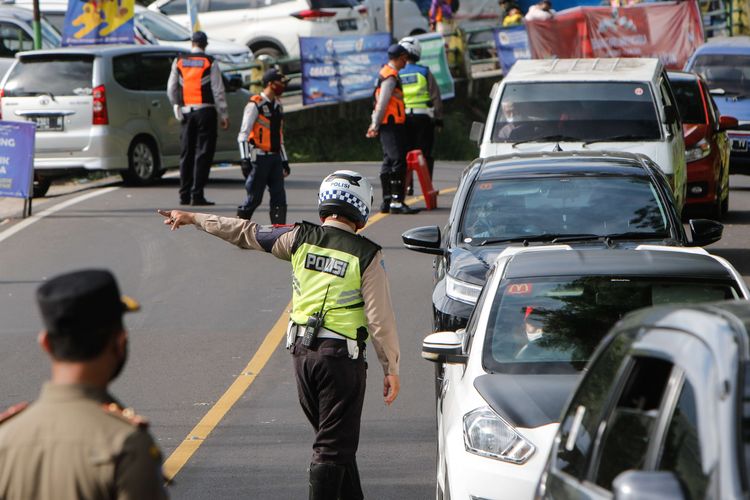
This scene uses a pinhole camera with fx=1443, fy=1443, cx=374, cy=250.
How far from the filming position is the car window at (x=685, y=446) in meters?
3.22

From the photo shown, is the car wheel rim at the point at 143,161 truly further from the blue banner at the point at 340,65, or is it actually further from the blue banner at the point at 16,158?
the blue banner at the point at 340,65

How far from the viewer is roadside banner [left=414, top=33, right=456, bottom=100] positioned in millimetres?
29406

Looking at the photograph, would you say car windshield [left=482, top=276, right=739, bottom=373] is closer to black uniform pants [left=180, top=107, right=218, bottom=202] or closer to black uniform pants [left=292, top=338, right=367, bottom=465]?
black uniform pants [left=292, top=338, right=367, bottom=465]

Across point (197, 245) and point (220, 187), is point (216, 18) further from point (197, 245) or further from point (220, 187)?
point (197, 245)

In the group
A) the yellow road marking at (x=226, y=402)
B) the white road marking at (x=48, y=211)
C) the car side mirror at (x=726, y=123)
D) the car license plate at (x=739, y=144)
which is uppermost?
the car side mirror at (x=726, y=123)

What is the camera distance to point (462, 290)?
8.91 meters

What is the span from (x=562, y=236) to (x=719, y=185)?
824 cm

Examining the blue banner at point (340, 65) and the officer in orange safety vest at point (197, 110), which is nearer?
the officer in orange safety vest at point (197, 110)

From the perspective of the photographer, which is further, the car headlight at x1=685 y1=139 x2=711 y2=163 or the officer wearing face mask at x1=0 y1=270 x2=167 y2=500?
the car headlight at x1=685 y1=139 x2=711 y2=163

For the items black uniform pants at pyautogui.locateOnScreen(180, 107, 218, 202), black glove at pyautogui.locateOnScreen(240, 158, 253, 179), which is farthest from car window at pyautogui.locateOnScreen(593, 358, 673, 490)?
black uniform pants at pyautogui.locateOnScreen(180, 107, 218, 202)

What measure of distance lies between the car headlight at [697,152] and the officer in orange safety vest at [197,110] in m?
5.57

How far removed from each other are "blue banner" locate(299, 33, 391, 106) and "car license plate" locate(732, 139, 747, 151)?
9471mm

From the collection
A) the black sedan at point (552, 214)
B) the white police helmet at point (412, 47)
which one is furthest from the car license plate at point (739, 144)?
the black sedan at point (552, 214)

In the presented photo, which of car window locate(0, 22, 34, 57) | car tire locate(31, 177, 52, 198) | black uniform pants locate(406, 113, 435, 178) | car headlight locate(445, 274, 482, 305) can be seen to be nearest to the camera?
car headlight locate(445, 274, 482, 305)
